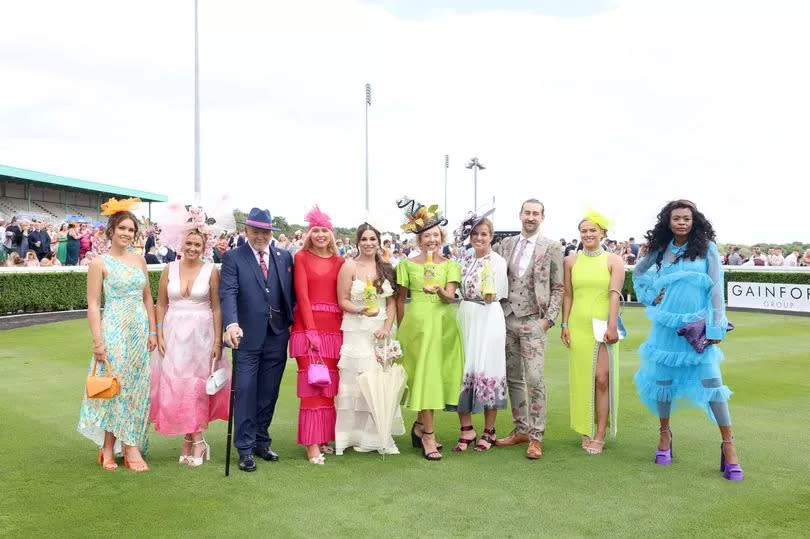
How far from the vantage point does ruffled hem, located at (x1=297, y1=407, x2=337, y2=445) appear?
208 inches

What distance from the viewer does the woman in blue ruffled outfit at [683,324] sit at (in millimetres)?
5043

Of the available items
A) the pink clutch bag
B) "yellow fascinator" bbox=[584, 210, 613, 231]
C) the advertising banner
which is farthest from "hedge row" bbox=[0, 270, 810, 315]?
the pink clutch bag

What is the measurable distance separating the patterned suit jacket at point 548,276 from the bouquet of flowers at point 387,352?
1001mm

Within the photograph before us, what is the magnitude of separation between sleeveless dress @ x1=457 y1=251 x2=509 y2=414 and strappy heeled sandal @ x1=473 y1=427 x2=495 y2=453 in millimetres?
243

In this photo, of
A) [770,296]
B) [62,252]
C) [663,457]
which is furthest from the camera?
[62,252]

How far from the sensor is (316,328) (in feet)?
17.5

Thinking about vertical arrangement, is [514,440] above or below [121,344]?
below

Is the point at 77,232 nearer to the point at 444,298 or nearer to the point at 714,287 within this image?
the point at 444,298

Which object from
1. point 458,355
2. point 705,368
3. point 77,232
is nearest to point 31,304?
point 77,232

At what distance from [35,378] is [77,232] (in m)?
11.8

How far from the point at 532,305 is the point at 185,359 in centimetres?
272

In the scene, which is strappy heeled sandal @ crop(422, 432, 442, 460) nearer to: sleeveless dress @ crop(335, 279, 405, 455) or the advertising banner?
sleeveless dress @ crop(335, 279, 405, 455)

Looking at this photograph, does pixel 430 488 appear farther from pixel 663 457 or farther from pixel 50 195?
pixel 50 195

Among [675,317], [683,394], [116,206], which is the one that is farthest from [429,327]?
[116,206]
